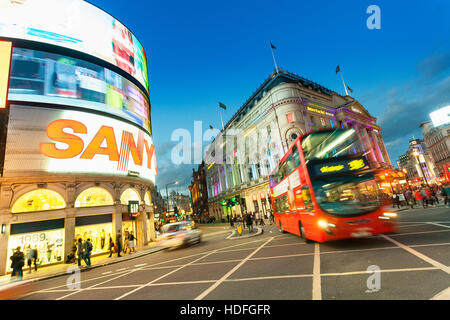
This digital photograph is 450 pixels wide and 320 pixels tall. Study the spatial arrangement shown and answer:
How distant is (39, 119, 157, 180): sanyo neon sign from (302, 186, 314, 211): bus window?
1810cm

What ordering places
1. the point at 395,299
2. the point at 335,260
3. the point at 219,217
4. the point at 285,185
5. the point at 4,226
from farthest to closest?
the point at 219,217 → the point at 4,226 → the point at 285,185 → the point at 335,260 → the point at 395,299

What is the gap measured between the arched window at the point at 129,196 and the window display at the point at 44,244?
5676mm

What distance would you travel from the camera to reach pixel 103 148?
1916 centimetres

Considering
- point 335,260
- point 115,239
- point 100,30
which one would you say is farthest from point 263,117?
point 335,260

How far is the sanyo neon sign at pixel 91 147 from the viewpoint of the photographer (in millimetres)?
16750

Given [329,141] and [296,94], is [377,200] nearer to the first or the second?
[329,141]

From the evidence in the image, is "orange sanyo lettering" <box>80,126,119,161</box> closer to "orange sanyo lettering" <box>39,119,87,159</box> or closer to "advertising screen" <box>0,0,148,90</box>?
"orange sanyo lettering" <box>39,119,87,159</box>

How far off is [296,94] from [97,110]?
32.9 meters

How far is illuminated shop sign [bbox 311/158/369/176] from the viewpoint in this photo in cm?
814

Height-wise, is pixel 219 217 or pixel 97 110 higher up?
pixel 97 110

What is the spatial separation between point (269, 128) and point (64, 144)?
32099 mm

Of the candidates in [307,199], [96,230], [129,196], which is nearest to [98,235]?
[96,230]

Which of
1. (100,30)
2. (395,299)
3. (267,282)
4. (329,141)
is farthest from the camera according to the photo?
(100,30)

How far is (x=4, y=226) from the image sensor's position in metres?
14.4
